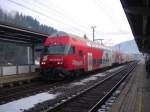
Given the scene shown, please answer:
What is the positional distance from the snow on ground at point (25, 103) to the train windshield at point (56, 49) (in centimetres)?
674

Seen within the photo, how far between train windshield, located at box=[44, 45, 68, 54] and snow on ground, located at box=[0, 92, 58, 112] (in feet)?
Answer: 22.1

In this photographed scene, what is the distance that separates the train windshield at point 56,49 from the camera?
72.8 feet

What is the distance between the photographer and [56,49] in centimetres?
2256

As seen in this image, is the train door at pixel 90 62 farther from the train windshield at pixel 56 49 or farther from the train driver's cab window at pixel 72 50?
the train windshield at pixel 56 49

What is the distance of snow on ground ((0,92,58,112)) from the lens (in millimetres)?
11602

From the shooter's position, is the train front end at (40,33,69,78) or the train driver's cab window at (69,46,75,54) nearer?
the train front end at (40,33,69,78)

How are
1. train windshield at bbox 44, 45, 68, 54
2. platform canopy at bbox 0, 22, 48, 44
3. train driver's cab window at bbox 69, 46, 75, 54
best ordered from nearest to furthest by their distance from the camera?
platform canopy at bbox 0, 22, 48, 44 < train windshield at bbox 44, 45, 68, 54 < train driver's cab window at bbox 69, 46, 75, 54

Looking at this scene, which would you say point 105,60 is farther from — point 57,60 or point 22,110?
point 22,110

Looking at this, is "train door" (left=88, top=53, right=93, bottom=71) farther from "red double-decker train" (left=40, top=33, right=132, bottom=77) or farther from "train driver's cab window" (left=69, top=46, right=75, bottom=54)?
"train driver's cab window" (left=69, top=46, right=75, bottom=54)

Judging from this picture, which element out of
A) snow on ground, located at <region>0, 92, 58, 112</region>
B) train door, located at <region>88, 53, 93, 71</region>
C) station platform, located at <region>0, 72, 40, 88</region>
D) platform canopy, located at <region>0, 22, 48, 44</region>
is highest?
platform canopy, located at <region>0, 22, 48, 44</region>

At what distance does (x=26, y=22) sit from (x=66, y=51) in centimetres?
10028

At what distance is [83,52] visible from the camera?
25.8 m

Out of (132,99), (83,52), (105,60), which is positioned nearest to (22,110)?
(132,99)

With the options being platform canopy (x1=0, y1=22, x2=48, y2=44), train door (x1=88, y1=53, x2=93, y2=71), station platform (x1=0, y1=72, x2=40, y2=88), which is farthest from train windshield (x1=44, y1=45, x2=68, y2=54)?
train door (x1=88, y1=53, x2=93, y2=71)
